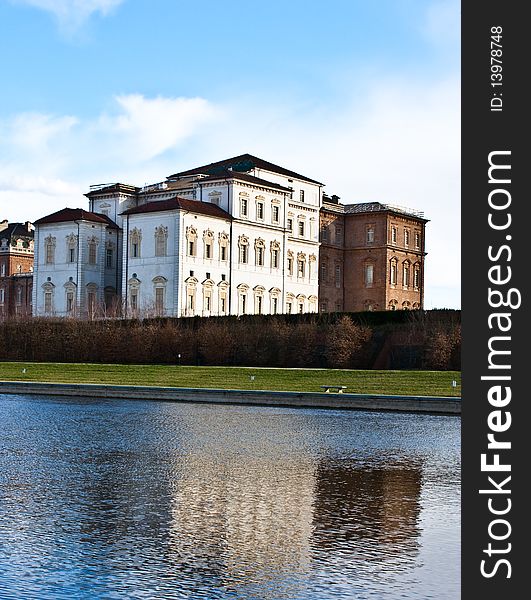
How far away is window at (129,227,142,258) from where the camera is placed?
89250 millimetres

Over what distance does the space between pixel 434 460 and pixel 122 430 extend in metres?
8.14

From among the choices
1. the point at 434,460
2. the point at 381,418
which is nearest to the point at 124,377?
the point at 381,418

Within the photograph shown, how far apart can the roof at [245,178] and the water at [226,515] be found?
6764 cm

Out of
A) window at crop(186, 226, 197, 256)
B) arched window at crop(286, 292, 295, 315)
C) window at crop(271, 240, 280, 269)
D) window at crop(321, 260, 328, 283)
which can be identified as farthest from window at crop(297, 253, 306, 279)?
window at crop(186, 226, 197, 256)

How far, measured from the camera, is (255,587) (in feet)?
32.3

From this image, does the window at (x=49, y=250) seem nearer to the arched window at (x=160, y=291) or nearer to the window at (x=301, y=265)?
the arched window at (x=160, y=291)

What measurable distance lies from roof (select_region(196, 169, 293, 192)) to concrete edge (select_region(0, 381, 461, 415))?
5068 cm

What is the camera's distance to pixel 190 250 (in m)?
87.2

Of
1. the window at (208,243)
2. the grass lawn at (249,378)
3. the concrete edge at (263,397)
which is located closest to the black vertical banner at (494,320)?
the concrete edge at (263,397)

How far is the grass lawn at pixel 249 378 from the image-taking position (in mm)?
42375

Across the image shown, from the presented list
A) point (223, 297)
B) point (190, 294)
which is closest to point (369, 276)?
point (223, 297)

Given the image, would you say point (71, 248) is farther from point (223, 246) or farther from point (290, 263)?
point (290, 263)

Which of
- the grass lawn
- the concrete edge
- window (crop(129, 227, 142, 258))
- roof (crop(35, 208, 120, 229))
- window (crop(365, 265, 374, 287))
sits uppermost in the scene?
roof (crop(35, 208, 120, 229))

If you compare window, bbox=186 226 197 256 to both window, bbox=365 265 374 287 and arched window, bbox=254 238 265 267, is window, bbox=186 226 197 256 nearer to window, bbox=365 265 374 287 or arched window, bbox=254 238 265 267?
arched window, bbox=254 238 265 267
